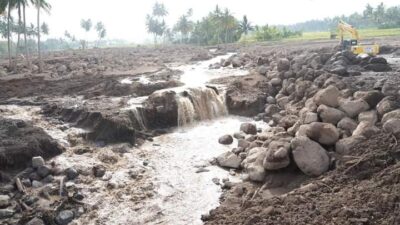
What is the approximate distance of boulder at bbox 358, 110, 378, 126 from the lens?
1393cm

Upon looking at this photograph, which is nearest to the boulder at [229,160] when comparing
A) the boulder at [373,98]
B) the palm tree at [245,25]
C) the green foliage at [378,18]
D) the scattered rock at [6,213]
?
the boulder at [373,98]

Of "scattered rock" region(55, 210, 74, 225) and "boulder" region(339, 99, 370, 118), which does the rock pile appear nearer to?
"boulder" region(339, 99, 370, 118)

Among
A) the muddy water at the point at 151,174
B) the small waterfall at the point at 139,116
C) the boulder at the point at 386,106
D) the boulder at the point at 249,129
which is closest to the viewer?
the muddy water at the point at 151,174

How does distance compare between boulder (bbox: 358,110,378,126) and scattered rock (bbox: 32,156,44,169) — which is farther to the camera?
scattered rock (bbox: 32,156,44,169)

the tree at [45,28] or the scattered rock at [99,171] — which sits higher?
the tree at [45,28]

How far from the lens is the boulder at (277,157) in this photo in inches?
502

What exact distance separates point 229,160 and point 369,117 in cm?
530

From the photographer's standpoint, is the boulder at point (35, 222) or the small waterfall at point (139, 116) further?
the small waterfall at point (139, 116)

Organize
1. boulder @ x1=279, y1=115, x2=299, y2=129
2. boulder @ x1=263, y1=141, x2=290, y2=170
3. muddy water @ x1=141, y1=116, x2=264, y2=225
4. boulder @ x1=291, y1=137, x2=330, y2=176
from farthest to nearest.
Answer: boulder @ x1=279, y1=115, x2=299, y2=129 → boulder @ x1=263, y1=141, x2=290, y2=170 → boulder @ x1=291, y1=137, x2=330, y2=176 → muddy water @ x1=141, y1=116, x2=264, y2=225

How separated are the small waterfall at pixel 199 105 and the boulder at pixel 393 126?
1083 cm

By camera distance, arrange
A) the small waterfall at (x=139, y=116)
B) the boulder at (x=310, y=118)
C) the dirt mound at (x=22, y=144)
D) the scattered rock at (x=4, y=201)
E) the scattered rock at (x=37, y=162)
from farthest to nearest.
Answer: the small waterfall at (x=139, y=116) < the boulder at (x=310, y=118) < the dirt mound at (x=22, y=144) < the scattered rock at (x=37, y=162) < the scattered rock at (x=4, y=201)

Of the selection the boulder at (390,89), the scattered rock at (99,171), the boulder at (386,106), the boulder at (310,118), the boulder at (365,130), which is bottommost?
the scattered rock at (99,171)

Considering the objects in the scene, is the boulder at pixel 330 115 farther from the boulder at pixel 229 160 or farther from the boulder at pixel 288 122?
the boulder at pixel 229 160

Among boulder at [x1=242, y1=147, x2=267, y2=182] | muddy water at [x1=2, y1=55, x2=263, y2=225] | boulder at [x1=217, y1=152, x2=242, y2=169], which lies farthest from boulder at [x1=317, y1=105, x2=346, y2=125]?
muddy water at [x1=2, y1=55, x2=263, y2=225]
